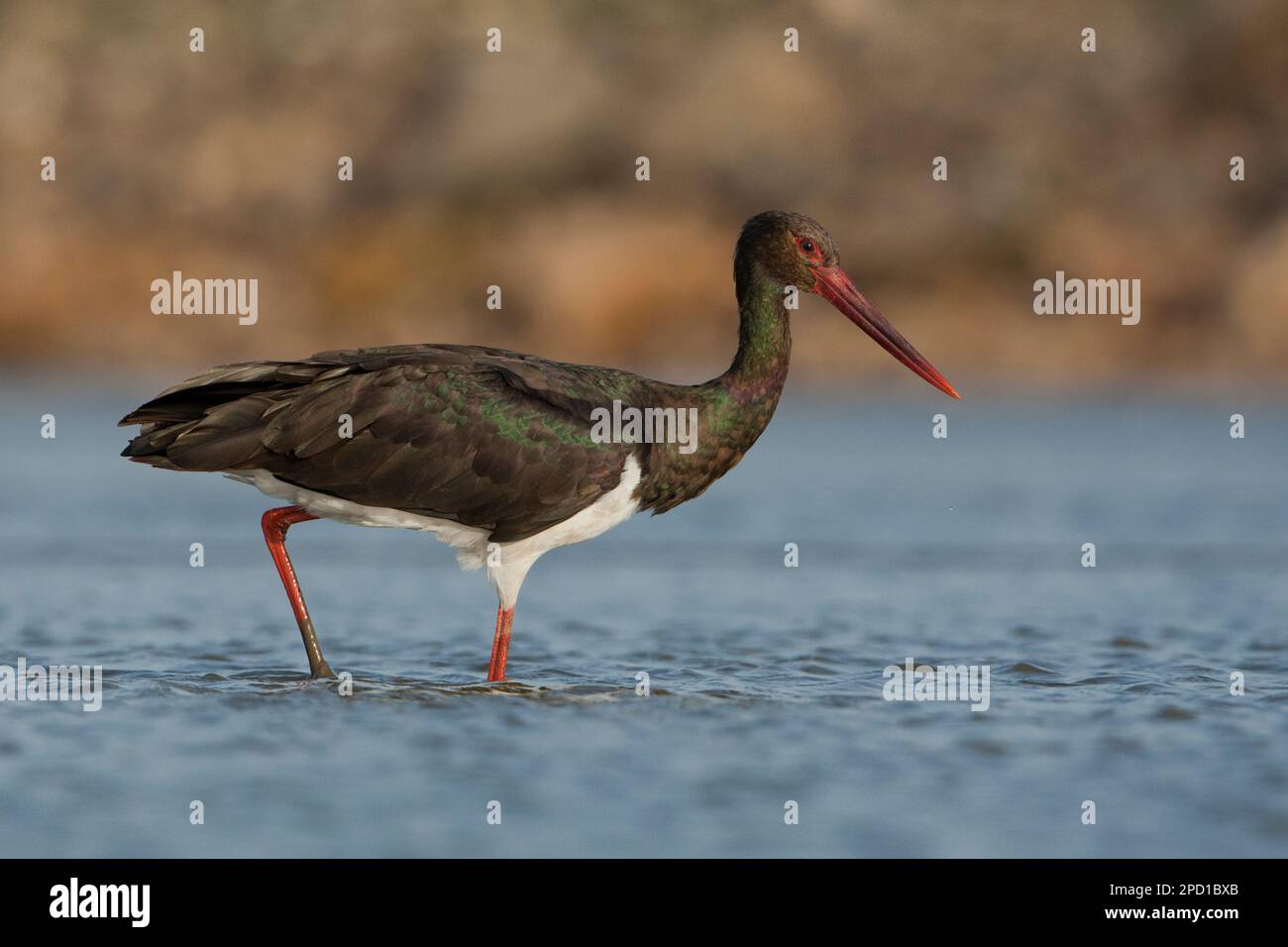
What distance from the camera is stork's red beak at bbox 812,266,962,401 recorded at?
35.3 ft

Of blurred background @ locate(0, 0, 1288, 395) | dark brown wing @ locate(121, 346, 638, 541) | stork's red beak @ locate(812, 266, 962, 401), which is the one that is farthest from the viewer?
blurred background @ locate(0, 0, 1288, 395)

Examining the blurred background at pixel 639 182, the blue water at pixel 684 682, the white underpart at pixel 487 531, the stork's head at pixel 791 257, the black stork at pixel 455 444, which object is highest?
the blurred background at pixel 639 182

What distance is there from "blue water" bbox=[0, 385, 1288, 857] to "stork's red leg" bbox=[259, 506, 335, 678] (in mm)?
217

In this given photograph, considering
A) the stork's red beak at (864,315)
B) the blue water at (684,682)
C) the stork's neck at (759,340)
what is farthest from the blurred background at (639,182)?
the stork's neck at (759,340)

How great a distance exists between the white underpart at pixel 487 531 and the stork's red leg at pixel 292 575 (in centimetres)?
28

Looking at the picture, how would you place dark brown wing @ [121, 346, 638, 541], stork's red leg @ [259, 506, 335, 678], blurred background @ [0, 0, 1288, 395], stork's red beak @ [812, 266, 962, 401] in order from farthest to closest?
blurred background @ [0, 0, 1288, 395], stork's red beak @ [812, 266, 962, 401], stork's red leg @ [259, 506, 335, 678], dark brown wing @ [121, 346, 638, 541]

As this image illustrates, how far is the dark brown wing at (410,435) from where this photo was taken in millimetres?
9875

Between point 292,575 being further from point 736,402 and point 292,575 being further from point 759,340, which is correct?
point 759,340

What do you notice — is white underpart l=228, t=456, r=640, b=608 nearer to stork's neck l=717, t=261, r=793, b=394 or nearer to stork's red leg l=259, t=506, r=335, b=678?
stork's red leg l=259, t=506, r=335, b=678

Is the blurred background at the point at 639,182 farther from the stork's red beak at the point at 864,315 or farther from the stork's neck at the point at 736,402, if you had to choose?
the stork's neck at the point at 736,402

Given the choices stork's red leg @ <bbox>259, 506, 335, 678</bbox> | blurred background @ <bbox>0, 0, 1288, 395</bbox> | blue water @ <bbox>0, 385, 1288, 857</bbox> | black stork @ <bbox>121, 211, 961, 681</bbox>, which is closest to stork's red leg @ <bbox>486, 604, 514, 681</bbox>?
black stork @ <bbox>121, 211, 961, 681</bbox>

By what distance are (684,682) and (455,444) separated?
182cm
